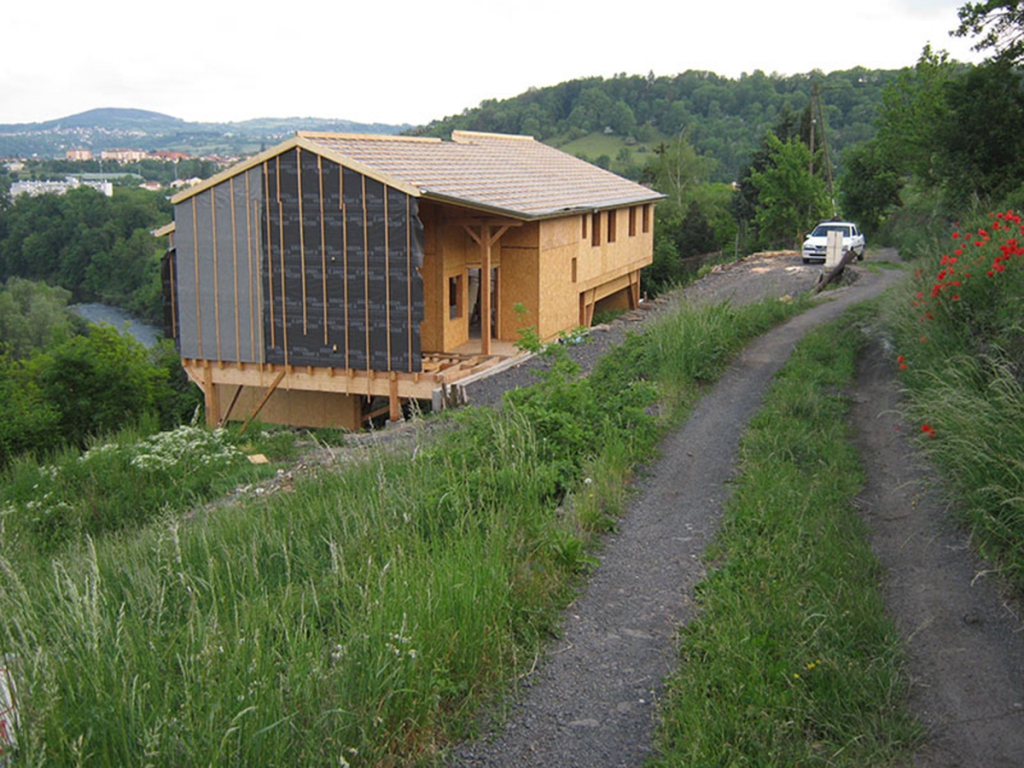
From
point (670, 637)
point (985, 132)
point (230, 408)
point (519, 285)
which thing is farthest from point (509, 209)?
point (670, 637)

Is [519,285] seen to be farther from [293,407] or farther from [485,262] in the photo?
[293,407]

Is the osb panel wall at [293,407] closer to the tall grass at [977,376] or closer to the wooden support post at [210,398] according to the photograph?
the wooden support post at [210,398]

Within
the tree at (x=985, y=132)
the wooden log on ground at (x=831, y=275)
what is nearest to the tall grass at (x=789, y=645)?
the tree at (x=985, y=132)

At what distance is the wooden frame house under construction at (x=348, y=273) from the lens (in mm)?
17984

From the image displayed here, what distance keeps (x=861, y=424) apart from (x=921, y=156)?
21.7m

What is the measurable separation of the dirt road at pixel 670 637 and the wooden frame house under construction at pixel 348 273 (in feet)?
26.9

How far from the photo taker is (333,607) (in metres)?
5.69

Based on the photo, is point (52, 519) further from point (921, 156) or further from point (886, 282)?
point (921, 156)

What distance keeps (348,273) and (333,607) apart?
43.5 feet

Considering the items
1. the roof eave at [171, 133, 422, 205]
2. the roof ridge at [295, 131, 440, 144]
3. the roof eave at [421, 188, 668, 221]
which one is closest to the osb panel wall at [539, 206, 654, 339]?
the roof eave at [421, 188, 668, 221]

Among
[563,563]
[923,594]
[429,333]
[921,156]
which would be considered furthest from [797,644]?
[921,156]

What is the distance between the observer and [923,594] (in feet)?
20.9

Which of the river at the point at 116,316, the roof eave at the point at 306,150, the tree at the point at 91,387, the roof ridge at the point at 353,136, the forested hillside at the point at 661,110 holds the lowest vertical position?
the river at the point at 116,316

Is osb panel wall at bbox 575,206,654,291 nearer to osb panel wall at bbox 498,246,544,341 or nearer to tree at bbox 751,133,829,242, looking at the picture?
osb panel wall at bbox 498,246,544,341
